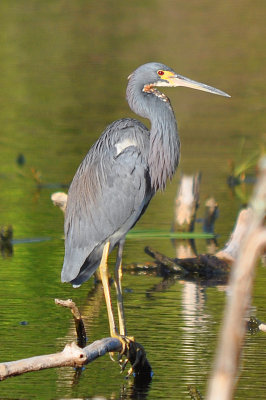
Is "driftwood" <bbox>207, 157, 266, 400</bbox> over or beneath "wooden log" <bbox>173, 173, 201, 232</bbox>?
over

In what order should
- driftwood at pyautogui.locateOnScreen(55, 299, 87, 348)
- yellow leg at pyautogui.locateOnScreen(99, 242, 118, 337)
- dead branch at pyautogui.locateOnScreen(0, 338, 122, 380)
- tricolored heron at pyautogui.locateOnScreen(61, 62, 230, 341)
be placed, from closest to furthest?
dead branch at pyautogui.locateOnScreen(0, 338, 122, 380) → driftwood at pyautogui.locateOnScreen(55, 299, 87, 348) → yellow leg at pyautogui.locateOnScreen(99, 242, 118, 337) → tricolored heron at pyautogui.locateOnScreen(61, 62, 230, 341)


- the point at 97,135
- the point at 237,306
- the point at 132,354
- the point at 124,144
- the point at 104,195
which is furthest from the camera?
the point at 97,135

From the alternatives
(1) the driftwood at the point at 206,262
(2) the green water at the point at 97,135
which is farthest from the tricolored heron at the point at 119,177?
(1) the driftwood at the point at 206,262

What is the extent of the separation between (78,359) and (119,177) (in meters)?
2.31

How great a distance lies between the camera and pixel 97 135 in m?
18.1

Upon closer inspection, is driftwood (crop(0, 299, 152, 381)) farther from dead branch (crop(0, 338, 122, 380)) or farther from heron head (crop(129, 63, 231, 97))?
heron head (crop(129, 63, 231, 97))

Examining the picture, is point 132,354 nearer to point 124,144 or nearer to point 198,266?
point 124,144

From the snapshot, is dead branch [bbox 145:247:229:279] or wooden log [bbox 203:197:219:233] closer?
dead branch [bbox 145:247:229:279]

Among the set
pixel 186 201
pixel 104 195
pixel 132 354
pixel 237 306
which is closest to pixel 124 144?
pixel 104 195

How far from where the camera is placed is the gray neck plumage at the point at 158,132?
23.9 ft

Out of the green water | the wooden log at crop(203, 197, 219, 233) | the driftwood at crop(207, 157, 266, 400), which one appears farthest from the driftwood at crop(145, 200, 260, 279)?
the driftwood at crop(207, 157, 266, 400)

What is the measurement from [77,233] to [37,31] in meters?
27.5

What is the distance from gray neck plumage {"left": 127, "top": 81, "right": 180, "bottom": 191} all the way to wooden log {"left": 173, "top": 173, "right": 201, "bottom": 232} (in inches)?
135

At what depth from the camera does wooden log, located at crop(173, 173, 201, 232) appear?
10938 mm
